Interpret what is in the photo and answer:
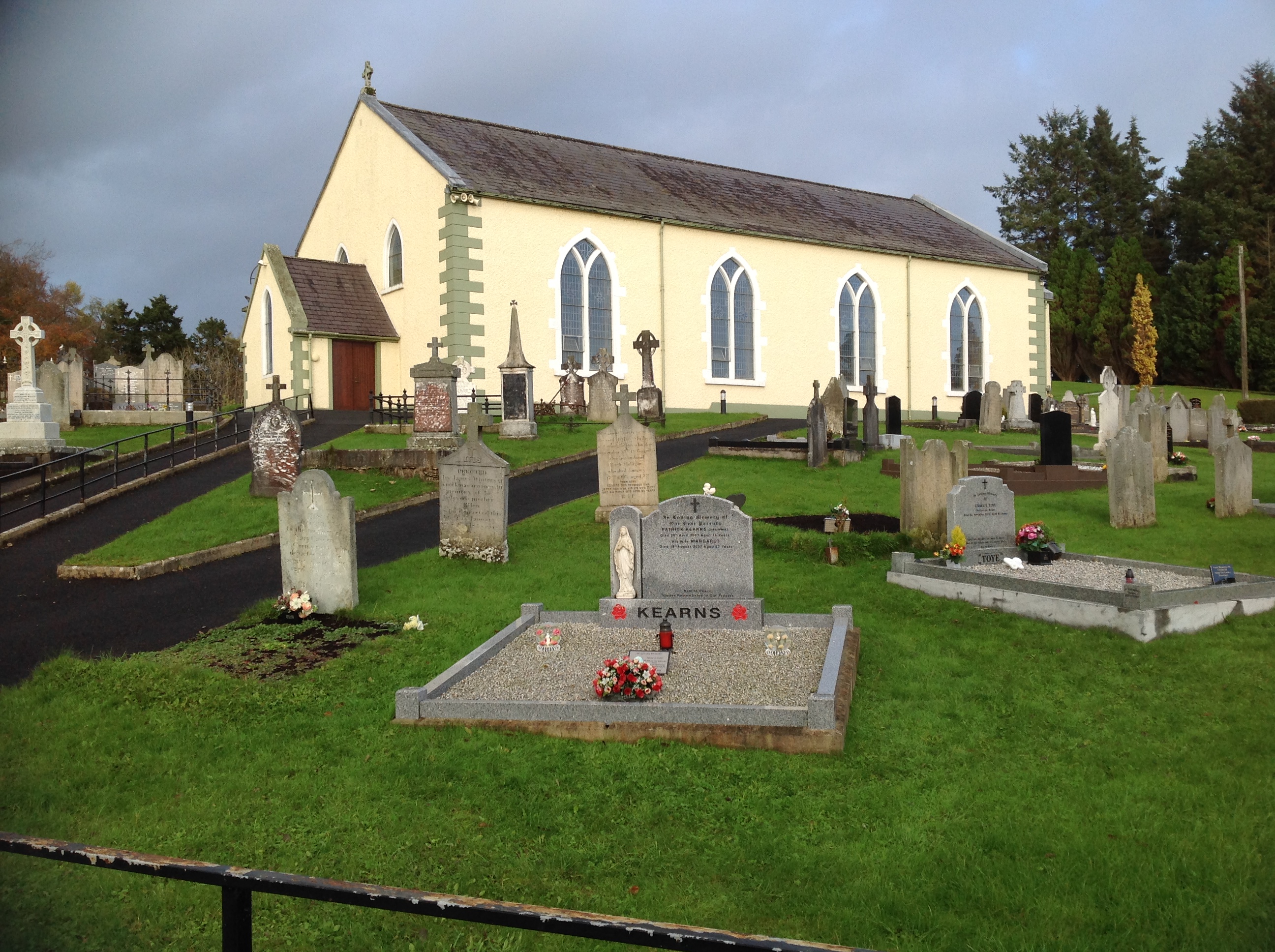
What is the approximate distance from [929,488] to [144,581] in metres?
9.73

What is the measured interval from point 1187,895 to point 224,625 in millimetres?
8519

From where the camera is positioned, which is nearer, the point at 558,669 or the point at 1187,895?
the point at 1187,895

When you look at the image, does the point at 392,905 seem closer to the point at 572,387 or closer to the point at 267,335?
the point at 572,387

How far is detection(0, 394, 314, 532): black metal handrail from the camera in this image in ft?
51.0

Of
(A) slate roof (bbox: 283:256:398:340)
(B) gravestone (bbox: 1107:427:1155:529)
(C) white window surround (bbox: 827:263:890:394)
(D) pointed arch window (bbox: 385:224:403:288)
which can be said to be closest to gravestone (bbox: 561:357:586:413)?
(A) slate roof (bbox: 283:256:398:340)

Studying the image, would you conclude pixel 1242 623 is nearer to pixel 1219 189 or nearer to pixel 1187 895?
pixel 1187 895

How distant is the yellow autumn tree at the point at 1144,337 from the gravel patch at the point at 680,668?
4709 centimetres

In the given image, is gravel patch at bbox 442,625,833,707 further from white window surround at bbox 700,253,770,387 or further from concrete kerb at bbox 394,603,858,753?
white window surround at bbox 700,253,770,387

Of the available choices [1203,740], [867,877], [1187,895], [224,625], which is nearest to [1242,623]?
[1203,740]

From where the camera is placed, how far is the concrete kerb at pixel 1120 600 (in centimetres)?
888

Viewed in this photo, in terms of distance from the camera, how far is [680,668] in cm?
Answer: 824

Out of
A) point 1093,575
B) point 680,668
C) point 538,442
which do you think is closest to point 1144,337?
point 538,442

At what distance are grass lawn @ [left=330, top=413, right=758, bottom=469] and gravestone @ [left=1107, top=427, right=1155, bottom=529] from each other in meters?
9.17

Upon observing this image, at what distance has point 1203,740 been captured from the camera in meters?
6.46
